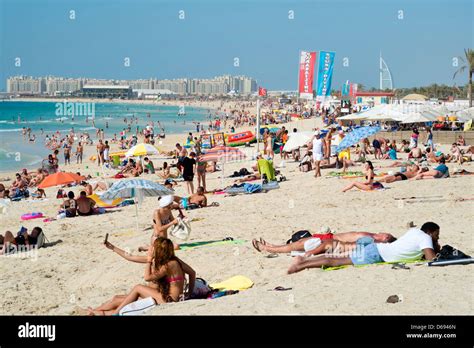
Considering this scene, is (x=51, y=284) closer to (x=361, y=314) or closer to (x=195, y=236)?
(x=195, y=236)

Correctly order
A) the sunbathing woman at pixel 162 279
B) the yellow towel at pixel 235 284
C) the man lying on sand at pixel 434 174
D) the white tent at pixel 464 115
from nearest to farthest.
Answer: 1. the sunbathing woman at pixel 162 279
2. the yellow towel at pixel 235 284
3. the man lying on sand at pixel 434 174
4. the white tent at pixel 464 115

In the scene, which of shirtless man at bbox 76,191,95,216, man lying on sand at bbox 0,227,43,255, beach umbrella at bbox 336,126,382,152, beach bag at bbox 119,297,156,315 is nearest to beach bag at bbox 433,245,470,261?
beach bag at bbox 119,297,156,315

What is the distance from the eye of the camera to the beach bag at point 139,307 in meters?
5.84

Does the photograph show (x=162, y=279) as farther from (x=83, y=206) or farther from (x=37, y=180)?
(x=37, y=180)

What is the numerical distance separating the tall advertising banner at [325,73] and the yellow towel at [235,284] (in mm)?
16711

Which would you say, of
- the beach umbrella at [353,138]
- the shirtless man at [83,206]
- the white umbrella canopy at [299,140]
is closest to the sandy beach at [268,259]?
the shirtless man at [83,206]

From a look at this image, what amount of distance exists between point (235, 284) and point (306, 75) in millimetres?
16910

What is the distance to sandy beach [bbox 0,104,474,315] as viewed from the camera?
555cm

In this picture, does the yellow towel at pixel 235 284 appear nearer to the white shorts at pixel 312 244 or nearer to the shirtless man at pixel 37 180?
the white shorts at pixel 312 244

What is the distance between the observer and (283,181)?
50.1ft

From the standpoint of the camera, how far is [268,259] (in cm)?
791

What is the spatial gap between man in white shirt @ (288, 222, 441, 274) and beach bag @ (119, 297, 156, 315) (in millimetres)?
1651
